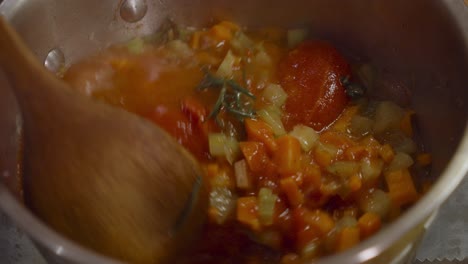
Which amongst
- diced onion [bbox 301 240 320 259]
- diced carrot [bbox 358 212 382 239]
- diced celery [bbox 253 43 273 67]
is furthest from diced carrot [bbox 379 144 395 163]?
diced celery [bbox 253 43 273 67]

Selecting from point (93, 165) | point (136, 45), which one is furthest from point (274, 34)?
point (93, 165)

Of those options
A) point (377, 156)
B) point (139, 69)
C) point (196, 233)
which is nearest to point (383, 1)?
point (377, 156)

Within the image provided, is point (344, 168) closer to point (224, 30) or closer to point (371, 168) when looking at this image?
point (371, 168)

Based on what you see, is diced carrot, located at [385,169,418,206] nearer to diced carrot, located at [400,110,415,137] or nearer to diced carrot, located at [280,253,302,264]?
diced carrot, located at [400,110,415,137]

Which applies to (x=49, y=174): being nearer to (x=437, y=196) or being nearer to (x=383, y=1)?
(x=437, y=196)

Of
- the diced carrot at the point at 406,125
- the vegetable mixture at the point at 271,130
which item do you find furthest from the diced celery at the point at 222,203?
the diced carrot at the point at 406,125

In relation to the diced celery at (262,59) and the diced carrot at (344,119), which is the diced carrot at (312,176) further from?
the diced celery at (262,59)
